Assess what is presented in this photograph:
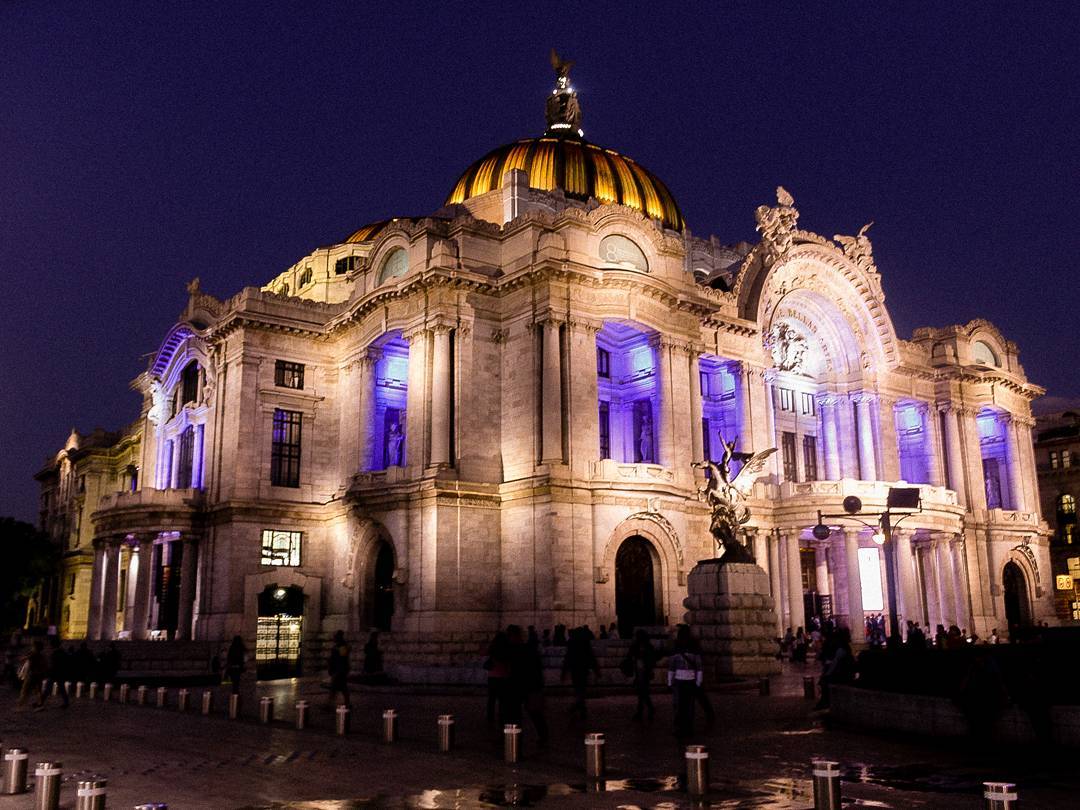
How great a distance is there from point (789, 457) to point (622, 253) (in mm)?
15813

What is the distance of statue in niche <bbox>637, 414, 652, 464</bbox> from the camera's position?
45375mm

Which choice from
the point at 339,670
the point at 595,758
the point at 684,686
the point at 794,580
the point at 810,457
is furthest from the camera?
Answer: the point at 810,457

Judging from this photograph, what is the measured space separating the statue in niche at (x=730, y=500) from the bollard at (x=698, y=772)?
20.7 metres

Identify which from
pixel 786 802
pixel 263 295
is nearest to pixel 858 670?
pixel 786 802

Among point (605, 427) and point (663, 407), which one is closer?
point (663, 407)

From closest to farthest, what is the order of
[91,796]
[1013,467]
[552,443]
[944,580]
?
[91,796], [552,443], [944,580], [1013,467]

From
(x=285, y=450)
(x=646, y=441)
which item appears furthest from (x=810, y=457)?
(x=285, y=450)

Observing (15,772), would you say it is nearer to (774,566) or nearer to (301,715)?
(301,715)

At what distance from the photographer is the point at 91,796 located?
9.43 meters

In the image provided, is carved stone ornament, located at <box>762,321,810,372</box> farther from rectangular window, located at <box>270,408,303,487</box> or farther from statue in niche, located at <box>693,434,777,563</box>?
rectangular window, located at <box>270,408,303,487</box>

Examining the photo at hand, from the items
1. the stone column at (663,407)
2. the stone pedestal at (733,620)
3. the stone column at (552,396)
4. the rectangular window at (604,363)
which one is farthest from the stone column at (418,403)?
the stone pedestal at (733,620)

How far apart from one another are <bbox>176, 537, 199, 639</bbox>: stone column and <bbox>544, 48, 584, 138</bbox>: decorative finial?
106ft

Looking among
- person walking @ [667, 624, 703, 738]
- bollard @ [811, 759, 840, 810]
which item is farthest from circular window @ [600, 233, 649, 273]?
bollard @ [811, 759, 840, 810]

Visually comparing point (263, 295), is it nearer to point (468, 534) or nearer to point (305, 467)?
point (305, 467)
